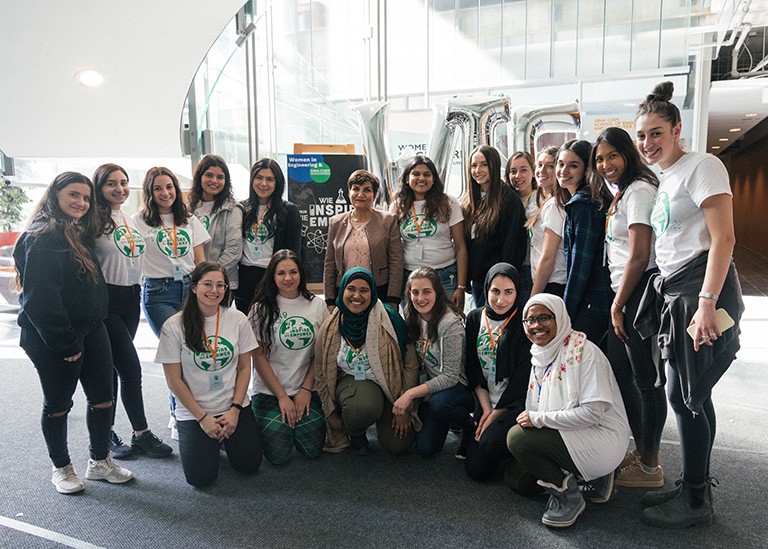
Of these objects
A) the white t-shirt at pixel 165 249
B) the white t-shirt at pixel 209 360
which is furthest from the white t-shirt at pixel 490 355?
the white t-shirt at pixel 165 249

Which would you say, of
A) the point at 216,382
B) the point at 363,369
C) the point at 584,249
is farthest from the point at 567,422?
the point at 216,382

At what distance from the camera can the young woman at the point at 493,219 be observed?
283cm

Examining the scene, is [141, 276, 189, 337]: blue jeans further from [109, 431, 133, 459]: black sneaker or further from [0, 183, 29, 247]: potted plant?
[0, 183, 29, 247]: potted plant

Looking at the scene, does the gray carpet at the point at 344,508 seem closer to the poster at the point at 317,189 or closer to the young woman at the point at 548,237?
the young woman at the point at 548,237

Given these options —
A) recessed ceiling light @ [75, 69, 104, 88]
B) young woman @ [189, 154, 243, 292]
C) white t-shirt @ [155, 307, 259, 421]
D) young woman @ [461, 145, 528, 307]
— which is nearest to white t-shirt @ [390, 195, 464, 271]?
young woman @ [461, 145, 528, 307]

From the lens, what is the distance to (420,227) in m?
2.95

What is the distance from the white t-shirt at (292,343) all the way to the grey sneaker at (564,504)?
3.93 ft

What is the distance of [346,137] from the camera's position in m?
6.66

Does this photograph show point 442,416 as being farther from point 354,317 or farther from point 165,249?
point 165,249

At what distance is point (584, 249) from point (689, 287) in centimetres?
54

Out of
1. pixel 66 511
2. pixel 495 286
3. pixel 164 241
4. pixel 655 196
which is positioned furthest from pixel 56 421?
pixel 655 196

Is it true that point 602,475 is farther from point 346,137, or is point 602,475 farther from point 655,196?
point 346,137

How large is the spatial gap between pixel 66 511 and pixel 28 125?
57.9 inches

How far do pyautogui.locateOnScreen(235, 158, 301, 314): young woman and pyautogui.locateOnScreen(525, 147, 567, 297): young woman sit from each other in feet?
4.01
